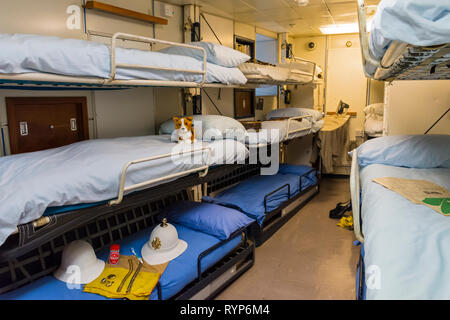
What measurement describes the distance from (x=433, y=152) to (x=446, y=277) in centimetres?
199

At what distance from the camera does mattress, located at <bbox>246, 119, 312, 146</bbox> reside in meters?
3.26

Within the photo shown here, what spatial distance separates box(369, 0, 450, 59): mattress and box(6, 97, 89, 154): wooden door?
2.55 meters

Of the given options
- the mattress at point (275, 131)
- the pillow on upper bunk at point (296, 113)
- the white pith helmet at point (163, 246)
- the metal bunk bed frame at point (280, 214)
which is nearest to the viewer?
the white pith helmet at point (163, 246)

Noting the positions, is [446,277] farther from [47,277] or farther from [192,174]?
[47,277]

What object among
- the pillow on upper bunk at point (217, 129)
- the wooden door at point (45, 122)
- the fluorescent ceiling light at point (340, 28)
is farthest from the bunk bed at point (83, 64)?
the fluorescent ceiling light at point (340, 28)

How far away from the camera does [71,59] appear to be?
5.95 ft

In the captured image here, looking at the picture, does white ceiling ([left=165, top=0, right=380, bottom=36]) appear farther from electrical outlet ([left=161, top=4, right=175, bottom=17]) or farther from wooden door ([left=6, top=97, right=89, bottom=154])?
wooden door ([left=6, top=97, right=89, bottom=154])

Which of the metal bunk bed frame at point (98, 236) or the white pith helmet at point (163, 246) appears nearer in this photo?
the metal bunk bed frame at point (98, 236)

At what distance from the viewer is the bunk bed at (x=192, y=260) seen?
200 centimetres

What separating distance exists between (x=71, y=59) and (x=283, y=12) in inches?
136

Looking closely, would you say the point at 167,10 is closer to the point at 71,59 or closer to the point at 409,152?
the point at 71,59

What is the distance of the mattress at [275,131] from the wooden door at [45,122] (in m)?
1.58

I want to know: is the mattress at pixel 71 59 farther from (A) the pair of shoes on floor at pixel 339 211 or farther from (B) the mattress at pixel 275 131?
(A) the pair of shoes on floor at pixel 339 211

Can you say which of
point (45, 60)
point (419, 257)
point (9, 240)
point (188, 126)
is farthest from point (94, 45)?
point (419, 257)
